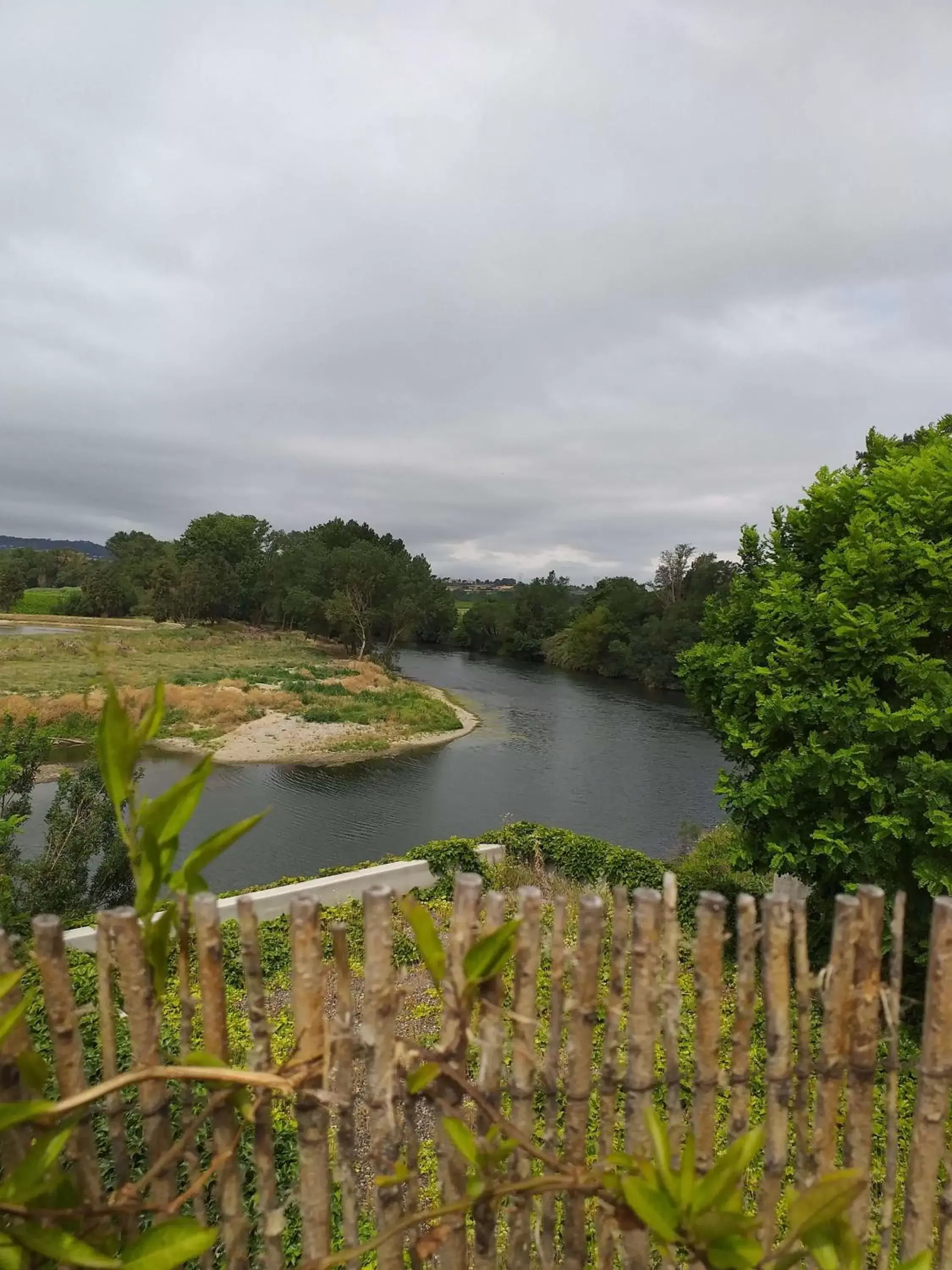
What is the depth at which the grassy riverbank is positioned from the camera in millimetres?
18266

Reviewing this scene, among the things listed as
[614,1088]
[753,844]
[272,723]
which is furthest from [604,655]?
[614,1088]

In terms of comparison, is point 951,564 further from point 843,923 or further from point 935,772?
point 843,923

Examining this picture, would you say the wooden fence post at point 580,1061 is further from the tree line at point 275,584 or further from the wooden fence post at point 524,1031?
the tree line at point 275,584

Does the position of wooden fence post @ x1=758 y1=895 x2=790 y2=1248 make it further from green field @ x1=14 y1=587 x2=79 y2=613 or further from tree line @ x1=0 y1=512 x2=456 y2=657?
green field @ x1=14 y1=587 x2=79 y2=613

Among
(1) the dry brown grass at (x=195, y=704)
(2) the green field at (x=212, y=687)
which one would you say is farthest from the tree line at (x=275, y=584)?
(1) the dry brown grass at (x=195, y=704)

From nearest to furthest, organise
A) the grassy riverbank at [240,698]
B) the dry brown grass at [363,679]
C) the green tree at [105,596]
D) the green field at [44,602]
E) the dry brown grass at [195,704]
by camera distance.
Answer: the dry brown grass at [195,704], the grassy riverbank at [240,698], the dry brown grass at [363,679], the green tree at [105,596], the green field at [44,602]

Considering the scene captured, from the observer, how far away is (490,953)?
1.20 m

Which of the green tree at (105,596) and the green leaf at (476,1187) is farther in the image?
the green tree at (105,596)

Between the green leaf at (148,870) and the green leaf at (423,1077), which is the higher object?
the green leaf at (148,870)

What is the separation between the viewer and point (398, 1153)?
141 centimetres

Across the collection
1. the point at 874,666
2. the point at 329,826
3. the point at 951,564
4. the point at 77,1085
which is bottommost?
the point at 329,826

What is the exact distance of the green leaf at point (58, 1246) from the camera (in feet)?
3.29

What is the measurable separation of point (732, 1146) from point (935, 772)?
4.17m

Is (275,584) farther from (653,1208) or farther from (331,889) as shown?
(653,1208)
